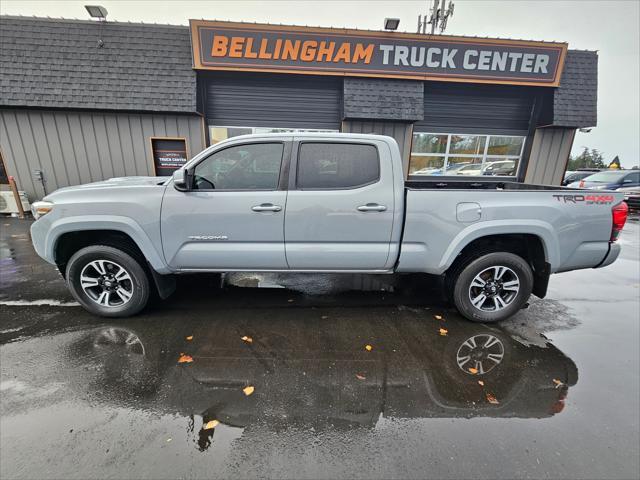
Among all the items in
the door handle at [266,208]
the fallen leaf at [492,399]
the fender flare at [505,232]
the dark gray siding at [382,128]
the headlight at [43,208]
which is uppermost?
the dark gray siding at [382,128]

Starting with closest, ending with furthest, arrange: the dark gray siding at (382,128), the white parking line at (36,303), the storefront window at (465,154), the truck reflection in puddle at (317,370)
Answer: the truck reflection in puddle at (317,370), the white parking line at (36,303), the dark gray siding at (382,128), the storefront window at (465,154)

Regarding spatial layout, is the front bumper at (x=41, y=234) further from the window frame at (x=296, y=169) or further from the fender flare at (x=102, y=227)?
the window frame at (x=296, y=169)

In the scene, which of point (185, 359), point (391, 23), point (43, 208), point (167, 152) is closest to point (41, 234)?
point (43, 208)

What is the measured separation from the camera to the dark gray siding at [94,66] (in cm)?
830

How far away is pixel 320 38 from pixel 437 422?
979cm

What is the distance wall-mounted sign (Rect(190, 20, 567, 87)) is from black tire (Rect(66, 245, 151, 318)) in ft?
24.8

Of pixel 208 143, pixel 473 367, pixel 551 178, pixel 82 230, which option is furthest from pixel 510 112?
pixel 82 230

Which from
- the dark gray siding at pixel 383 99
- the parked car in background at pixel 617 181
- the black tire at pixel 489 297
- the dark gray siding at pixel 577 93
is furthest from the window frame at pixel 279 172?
the parked car in background at pixel 617 181

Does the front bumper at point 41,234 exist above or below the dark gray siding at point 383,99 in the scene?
below

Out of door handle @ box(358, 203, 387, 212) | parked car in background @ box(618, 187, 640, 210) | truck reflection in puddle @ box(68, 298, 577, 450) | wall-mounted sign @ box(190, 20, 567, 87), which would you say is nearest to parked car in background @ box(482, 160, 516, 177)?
wall-mounted sign @ box(190, 20, 567, 87)

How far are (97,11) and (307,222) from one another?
32.4 feet

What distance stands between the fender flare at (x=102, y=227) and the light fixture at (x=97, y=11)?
8.47m

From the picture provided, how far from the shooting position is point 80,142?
Answer: 9.07 m

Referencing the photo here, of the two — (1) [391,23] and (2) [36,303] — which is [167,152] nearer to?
(2) [36,303]
